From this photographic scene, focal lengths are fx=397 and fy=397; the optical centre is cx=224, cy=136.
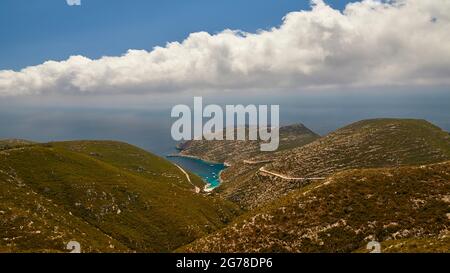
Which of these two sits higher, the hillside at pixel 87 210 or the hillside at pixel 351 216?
the hillside at pixel 351 216

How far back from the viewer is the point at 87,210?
155250 mm

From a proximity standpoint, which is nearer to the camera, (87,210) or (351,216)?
(351,216)

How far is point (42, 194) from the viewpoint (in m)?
159

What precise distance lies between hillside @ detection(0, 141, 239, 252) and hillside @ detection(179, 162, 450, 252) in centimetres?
4814

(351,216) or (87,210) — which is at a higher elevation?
(351,216)

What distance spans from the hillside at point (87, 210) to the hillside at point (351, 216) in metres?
48.1

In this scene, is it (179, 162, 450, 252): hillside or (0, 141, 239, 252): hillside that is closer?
(179, 162, 450, 252): hillside

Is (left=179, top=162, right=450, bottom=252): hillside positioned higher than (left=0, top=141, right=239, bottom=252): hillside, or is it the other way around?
(left=179, top=162, right=450, bottom=252): hillside

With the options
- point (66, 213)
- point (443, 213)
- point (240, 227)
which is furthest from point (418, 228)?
point (66, 213)

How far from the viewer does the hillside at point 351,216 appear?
8662 cm

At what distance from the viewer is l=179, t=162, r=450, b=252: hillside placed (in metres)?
86.6

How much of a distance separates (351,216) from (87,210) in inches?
4088
